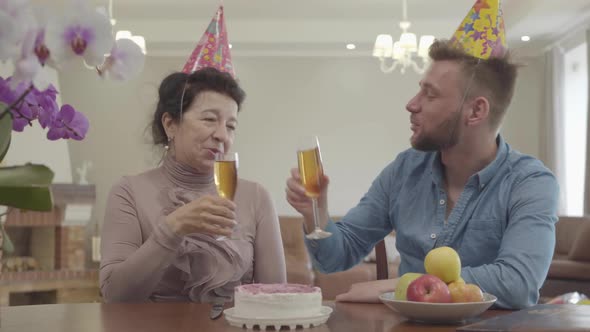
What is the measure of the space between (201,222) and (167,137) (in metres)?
0.72

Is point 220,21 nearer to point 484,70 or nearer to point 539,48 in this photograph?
point 484,70

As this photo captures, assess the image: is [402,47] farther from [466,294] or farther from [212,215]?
[466,294]

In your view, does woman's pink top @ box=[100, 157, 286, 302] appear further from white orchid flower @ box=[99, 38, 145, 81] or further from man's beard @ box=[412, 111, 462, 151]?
white orchid flower @ box=[99, 38, 145, 81]

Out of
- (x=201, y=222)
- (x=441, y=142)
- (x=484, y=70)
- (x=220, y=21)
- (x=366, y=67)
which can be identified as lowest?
(x=201, y=222)

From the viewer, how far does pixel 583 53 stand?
25.4ft

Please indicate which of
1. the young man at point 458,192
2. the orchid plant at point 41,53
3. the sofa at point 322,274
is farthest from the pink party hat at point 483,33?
the sofa at point 322,274

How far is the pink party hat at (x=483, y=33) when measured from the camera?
2158mm

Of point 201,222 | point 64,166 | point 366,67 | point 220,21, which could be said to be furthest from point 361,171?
point 201,222

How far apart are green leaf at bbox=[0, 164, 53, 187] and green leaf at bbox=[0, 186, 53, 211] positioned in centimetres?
1

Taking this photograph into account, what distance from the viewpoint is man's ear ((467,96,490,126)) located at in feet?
6.95

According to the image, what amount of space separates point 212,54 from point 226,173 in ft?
2.96

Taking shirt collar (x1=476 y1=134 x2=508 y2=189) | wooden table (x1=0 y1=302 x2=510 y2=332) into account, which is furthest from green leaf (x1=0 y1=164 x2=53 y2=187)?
shirt collar (x1=476 y1=134 x2=508 y2=189)

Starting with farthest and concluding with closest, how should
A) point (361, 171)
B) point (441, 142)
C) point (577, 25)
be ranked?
point (361, 171) < point (577, 25) < point (441, 142)

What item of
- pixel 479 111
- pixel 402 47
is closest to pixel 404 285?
pixel 479 111
